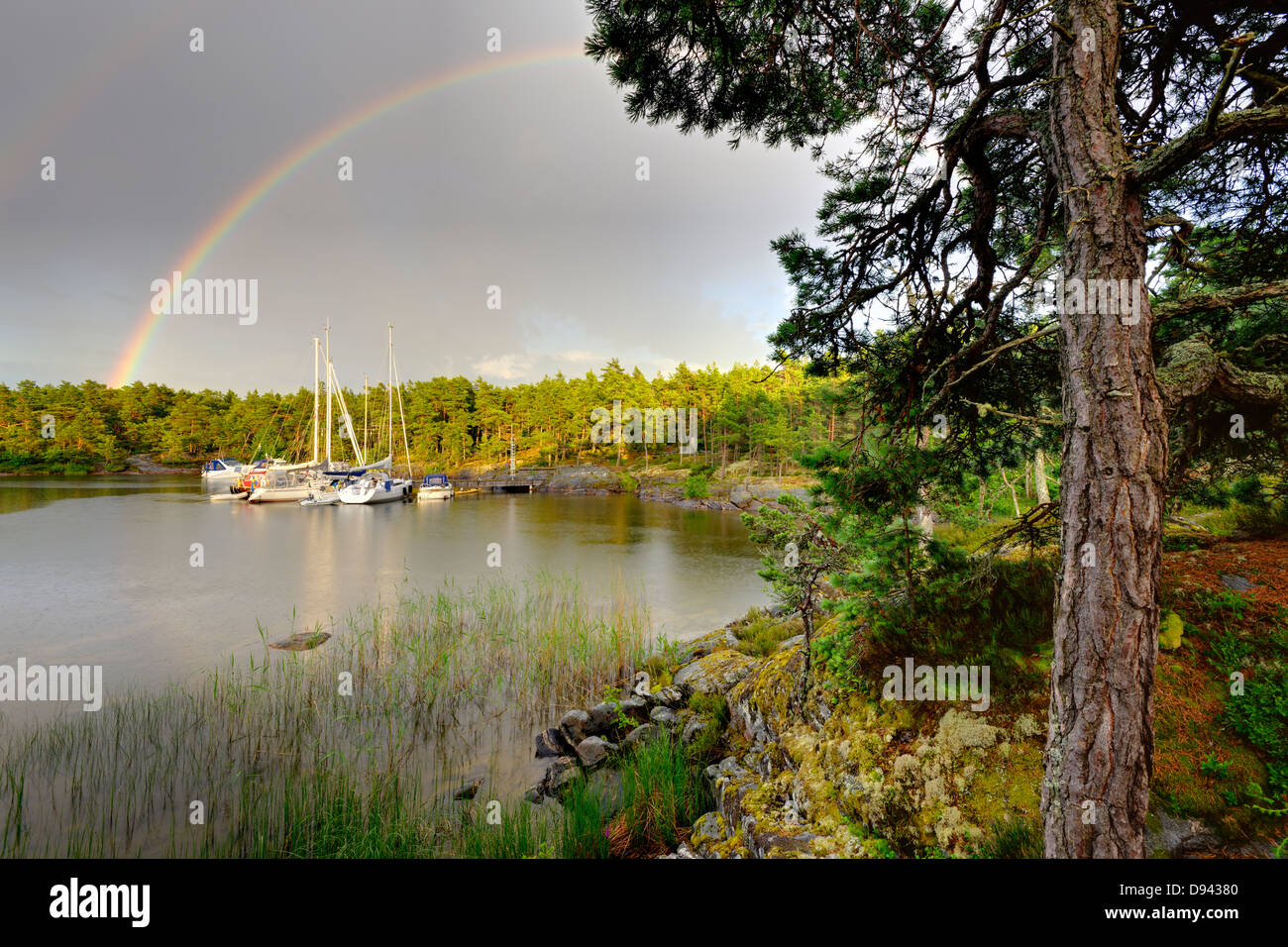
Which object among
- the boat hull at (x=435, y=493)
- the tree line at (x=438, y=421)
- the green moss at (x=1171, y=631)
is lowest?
the boat hull at (x=435, y=493)

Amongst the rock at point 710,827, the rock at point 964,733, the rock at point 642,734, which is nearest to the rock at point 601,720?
the rock at point 642,734

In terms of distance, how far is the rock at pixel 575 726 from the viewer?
641 centimetres

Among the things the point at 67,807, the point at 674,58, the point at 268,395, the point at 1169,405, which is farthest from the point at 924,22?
the point at 268,395

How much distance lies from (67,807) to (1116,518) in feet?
31.2

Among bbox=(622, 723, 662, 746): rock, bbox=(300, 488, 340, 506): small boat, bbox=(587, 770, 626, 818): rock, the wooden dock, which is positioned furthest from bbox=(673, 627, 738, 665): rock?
the wooden dock

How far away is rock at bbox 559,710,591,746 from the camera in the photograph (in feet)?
21.0

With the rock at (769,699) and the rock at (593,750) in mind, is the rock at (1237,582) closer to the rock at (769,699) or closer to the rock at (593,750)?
the rock at (769,699)

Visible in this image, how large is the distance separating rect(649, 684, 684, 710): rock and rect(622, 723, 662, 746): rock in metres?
0.68

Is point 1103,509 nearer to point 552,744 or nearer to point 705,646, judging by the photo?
point 552,744

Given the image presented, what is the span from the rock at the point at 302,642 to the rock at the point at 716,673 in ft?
24.8

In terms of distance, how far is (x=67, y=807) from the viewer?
199 inches

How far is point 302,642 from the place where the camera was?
9.84m

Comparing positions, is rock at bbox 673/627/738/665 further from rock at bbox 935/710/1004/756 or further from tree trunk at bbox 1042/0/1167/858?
tree trunk at bbox 1042/0/1167/858

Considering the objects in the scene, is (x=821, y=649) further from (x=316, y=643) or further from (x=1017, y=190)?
(x=316, y=643)
